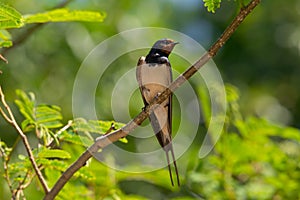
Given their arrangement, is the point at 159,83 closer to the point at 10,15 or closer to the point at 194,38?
the point at 10,15

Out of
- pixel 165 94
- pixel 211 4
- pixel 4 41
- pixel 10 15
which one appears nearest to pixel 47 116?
pixel 4 41

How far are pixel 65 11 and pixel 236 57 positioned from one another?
12.7 feet

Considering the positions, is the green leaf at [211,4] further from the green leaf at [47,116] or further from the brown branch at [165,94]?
the green leaf at [47,116]

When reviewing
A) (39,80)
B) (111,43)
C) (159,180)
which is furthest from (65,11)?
(39,80)

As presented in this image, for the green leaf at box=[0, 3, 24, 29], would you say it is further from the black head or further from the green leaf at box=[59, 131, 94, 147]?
the black head

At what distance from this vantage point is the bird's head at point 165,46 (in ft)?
5.72

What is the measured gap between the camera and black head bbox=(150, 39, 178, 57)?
1737mm

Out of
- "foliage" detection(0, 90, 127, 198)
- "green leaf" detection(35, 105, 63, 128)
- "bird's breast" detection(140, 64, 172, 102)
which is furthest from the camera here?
"bird's breast" detection(140, 64, 172, 102)

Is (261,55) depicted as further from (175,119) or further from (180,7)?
(175,119)

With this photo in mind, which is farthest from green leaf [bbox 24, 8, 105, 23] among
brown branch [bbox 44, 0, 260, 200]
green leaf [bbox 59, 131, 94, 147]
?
brown branch [bbox 44, 0, 260, 200]

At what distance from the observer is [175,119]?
270 cm

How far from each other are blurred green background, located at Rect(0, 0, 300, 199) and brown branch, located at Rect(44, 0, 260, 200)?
94 centimetres

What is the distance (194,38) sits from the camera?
4.46 m

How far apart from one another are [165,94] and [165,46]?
0.63 metres
